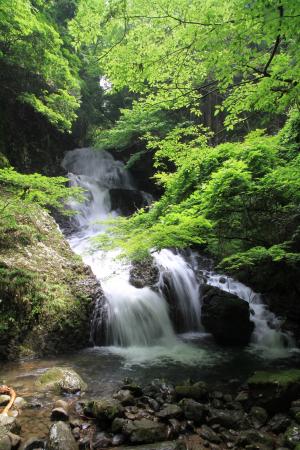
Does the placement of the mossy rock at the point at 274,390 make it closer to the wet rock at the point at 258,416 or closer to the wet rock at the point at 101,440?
the wet rock at the point at 258,416

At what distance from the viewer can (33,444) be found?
3727 millimetres

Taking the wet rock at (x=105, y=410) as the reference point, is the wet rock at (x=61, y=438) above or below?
below

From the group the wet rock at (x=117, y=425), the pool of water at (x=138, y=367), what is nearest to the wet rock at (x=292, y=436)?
the pool of water at (x=138, y=367)

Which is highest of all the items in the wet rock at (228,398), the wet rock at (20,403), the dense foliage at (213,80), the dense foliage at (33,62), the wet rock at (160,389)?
the dense foliage at (33,62)

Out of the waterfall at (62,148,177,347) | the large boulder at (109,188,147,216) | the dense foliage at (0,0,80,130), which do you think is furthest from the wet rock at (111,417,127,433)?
the large boulder at (109,188,147,216)


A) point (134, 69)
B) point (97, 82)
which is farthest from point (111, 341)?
point (97, 82)

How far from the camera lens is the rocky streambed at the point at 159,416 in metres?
3.92

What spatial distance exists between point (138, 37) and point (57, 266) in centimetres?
610

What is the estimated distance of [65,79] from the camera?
1536cm

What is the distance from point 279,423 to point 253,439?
616 millimetres

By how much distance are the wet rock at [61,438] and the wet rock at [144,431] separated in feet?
2.12

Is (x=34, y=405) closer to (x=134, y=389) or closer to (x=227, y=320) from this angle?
(x=134, y=389)

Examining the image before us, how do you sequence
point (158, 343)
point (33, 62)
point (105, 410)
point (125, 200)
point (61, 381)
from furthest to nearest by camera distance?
point (125, 200), point (33, 62), point (158, 343), point (61, 381), point (105, 410)

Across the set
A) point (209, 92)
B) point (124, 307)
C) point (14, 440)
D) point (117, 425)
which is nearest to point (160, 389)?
point (117, 425)
